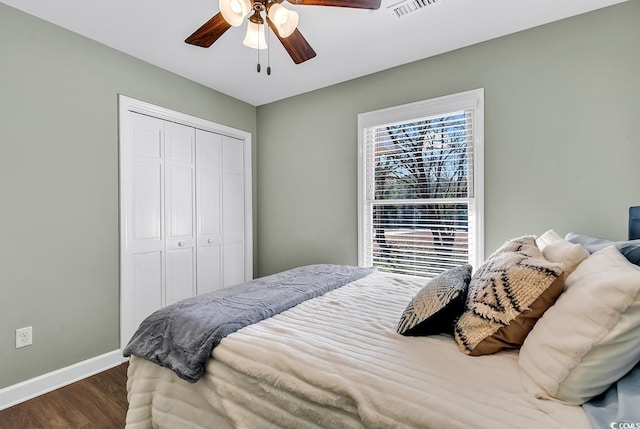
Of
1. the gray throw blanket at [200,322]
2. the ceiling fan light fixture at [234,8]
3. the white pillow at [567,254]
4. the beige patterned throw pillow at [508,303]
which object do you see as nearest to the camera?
the beige patterned throw pillow at [508,303]

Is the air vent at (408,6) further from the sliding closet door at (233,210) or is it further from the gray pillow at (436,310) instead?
the sliding closet door at (233,210)

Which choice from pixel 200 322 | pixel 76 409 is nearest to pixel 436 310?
pixel 200 322

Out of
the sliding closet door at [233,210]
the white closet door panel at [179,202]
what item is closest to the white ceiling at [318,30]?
the sliding closet door at [233,210]

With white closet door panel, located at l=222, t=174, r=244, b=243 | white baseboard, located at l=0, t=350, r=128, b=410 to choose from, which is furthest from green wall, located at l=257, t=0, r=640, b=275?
white baseboard, located at l=0, t=350, r=128, b=410

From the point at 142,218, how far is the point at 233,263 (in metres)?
1.18

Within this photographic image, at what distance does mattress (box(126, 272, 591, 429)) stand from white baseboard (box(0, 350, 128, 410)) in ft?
3.88

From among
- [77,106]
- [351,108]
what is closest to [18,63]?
[77,106]

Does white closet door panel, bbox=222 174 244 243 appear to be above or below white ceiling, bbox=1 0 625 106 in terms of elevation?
below

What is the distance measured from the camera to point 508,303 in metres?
1.06

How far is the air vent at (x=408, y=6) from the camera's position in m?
2.02

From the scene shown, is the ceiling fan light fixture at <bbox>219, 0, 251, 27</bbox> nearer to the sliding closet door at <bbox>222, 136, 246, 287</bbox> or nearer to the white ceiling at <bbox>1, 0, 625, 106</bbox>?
the white ceiling at <bbox>1, 0, 625, 106</bbox>

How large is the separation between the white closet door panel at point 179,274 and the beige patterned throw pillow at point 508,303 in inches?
104

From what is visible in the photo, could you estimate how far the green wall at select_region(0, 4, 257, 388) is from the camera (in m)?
2.03

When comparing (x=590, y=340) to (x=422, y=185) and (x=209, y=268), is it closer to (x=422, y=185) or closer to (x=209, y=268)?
(x=422, y=185)
